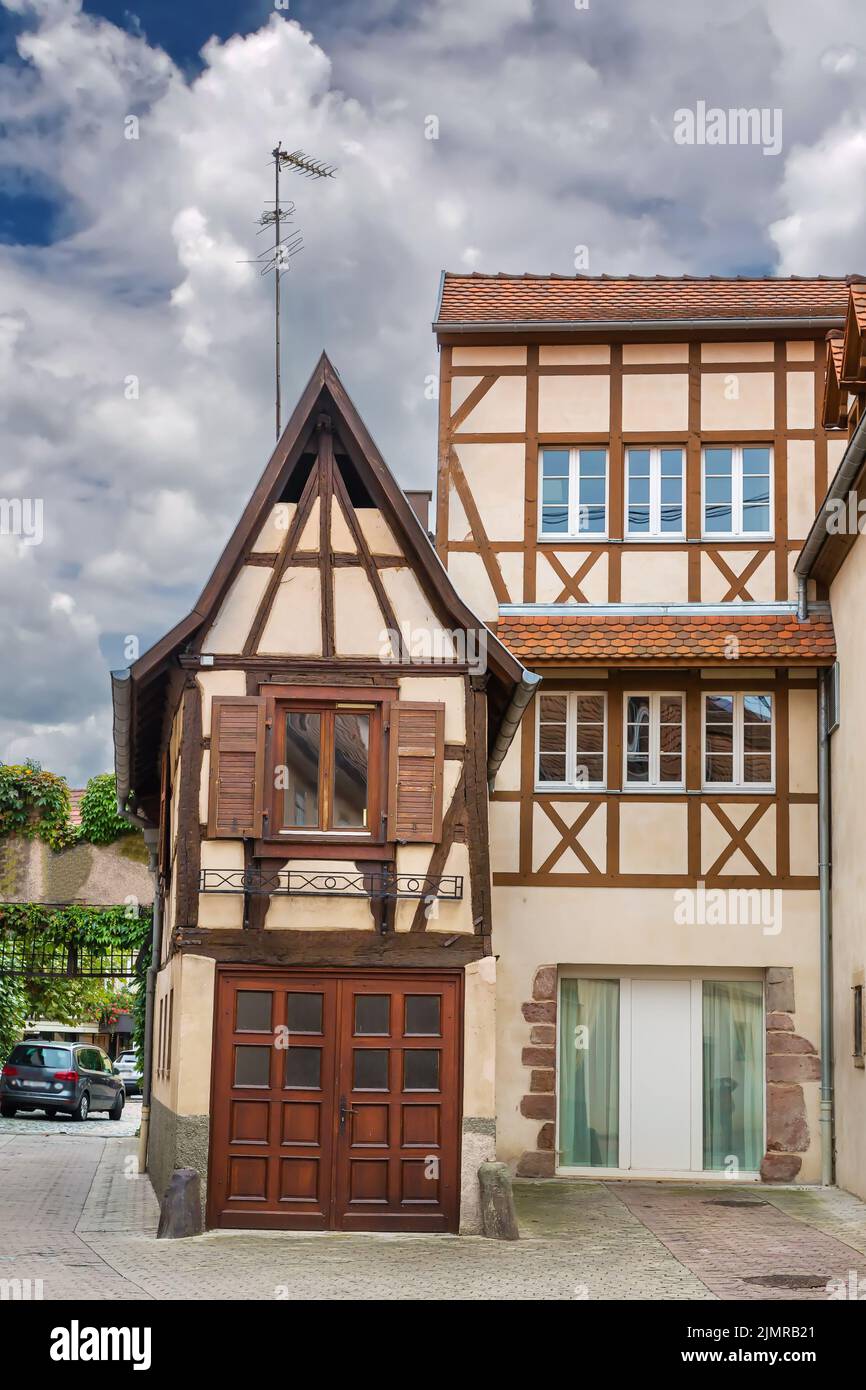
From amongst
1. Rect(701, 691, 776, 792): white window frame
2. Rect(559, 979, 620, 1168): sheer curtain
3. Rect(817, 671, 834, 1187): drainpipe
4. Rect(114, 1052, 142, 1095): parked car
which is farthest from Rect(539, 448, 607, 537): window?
Rect(114, 1052, 142, 1095): parked car

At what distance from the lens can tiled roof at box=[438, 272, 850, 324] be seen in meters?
20.2

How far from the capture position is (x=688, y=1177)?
18.9 meters

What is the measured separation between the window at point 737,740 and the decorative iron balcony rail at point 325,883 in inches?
222

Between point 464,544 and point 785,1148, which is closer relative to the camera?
point 785,1148

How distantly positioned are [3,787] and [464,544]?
1680 cm

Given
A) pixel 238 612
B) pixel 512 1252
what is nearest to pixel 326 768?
pixel 238 612

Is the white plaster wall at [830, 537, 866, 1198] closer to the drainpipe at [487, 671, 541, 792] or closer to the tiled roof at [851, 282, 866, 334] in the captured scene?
the tiled roof at [851, 282, 866, 334]

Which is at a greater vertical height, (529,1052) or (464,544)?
(464,544)

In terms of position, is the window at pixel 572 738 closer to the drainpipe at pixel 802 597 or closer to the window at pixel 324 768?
the drainpipe at pixel 802 597

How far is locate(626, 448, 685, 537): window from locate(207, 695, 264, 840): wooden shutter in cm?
665

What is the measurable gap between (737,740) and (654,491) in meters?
3.07

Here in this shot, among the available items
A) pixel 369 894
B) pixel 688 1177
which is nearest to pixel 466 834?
pixel 369 894

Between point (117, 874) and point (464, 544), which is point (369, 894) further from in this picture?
point (117, 874)

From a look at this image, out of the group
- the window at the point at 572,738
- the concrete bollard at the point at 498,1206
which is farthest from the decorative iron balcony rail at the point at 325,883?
the window at the point at 572,738
